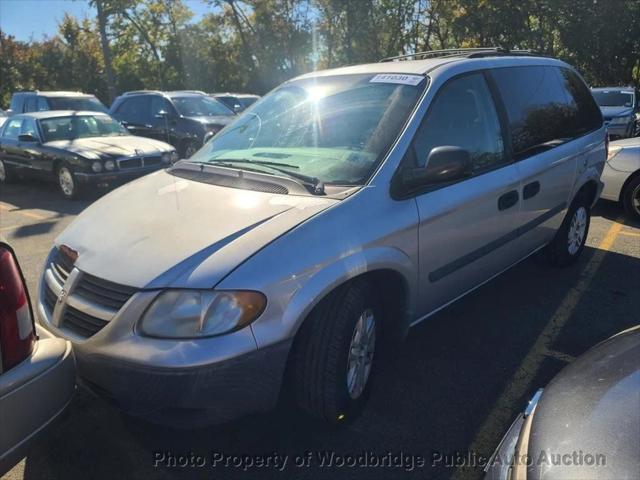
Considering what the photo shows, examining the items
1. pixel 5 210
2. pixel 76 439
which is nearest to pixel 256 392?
pixel 76 439

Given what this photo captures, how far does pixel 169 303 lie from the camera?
6.78 feet

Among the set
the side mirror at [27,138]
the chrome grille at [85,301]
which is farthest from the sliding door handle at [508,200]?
the side mirror at [27,138]

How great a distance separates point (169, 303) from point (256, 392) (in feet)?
1.65

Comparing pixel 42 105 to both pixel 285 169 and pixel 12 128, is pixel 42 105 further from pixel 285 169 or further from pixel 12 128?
pixel 285 169

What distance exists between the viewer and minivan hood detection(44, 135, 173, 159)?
8.41 m

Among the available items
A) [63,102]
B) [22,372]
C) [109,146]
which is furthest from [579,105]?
[63,102]

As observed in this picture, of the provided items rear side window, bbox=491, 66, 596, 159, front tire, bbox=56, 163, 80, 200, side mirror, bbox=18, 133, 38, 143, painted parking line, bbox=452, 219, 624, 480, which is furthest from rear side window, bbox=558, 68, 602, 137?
side mirror, bbox=18, 133, 38, 143

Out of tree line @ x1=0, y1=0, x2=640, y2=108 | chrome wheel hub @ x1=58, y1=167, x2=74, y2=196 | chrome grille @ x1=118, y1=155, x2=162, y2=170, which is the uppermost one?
tree line @ x1=0, y1=0, x2=640, y2=108

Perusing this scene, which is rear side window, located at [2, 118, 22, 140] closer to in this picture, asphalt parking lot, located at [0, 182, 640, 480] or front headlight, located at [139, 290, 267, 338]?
asphalt parking lot, located at [0, 182, 640, 480]

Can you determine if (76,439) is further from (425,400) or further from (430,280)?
(430,280)

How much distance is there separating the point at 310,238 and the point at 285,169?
714 mm

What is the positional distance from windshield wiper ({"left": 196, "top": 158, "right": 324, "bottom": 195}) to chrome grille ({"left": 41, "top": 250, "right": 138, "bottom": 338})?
98 cm

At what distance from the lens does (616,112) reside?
1255cm

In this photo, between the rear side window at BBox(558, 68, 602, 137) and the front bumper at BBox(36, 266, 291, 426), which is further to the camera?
the rear side window at BBox(558, 68, 602, 137)
